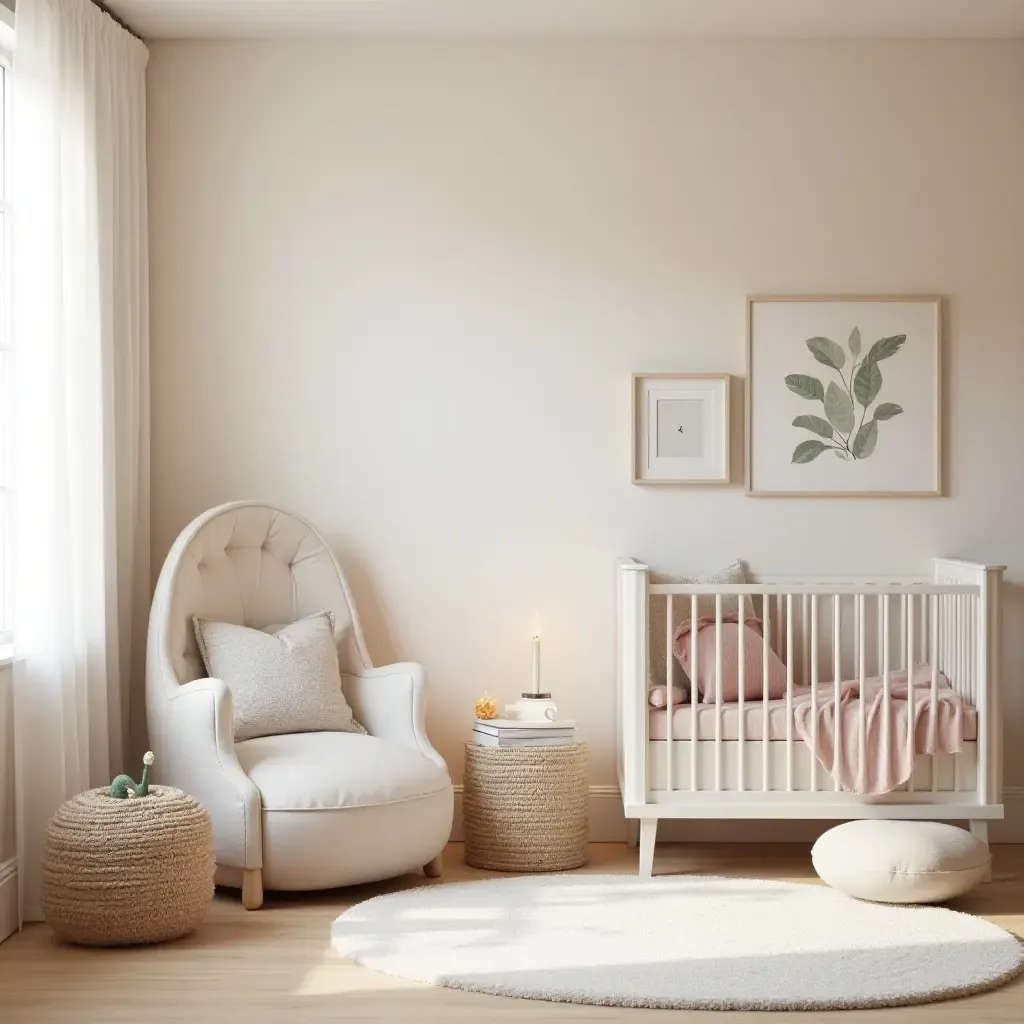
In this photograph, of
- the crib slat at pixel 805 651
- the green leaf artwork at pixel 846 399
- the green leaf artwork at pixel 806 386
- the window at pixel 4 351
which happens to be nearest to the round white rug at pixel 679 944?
the crib slat at pixel 805 651

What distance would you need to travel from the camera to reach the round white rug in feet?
8.61

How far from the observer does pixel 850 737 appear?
350cm

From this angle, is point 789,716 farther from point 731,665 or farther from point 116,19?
point 116,19

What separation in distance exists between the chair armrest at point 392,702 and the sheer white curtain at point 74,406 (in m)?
0.68

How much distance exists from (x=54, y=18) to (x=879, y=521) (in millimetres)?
2765

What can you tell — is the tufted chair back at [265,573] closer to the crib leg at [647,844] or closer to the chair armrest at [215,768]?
the chair armrest at [215,768]

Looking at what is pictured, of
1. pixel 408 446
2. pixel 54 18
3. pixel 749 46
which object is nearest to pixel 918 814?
pixel 408 446

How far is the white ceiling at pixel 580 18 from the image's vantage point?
3.87 metres

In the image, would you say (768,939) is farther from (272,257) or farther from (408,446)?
(272,257)

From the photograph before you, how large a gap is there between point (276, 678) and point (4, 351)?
111 cm

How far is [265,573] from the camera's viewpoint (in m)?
4.00

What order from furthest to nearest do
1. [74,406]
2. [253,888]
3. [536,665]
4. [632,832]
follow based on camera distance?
1. [632,832]
2. [536,665]
3. [74,406]
4. [253,888]

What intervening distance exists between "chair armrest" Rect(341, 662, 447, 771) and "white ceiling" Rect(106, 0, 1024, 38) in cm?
194

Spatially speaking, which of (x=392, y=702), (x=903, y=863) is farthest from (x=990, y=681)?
(x=392, y=702)
